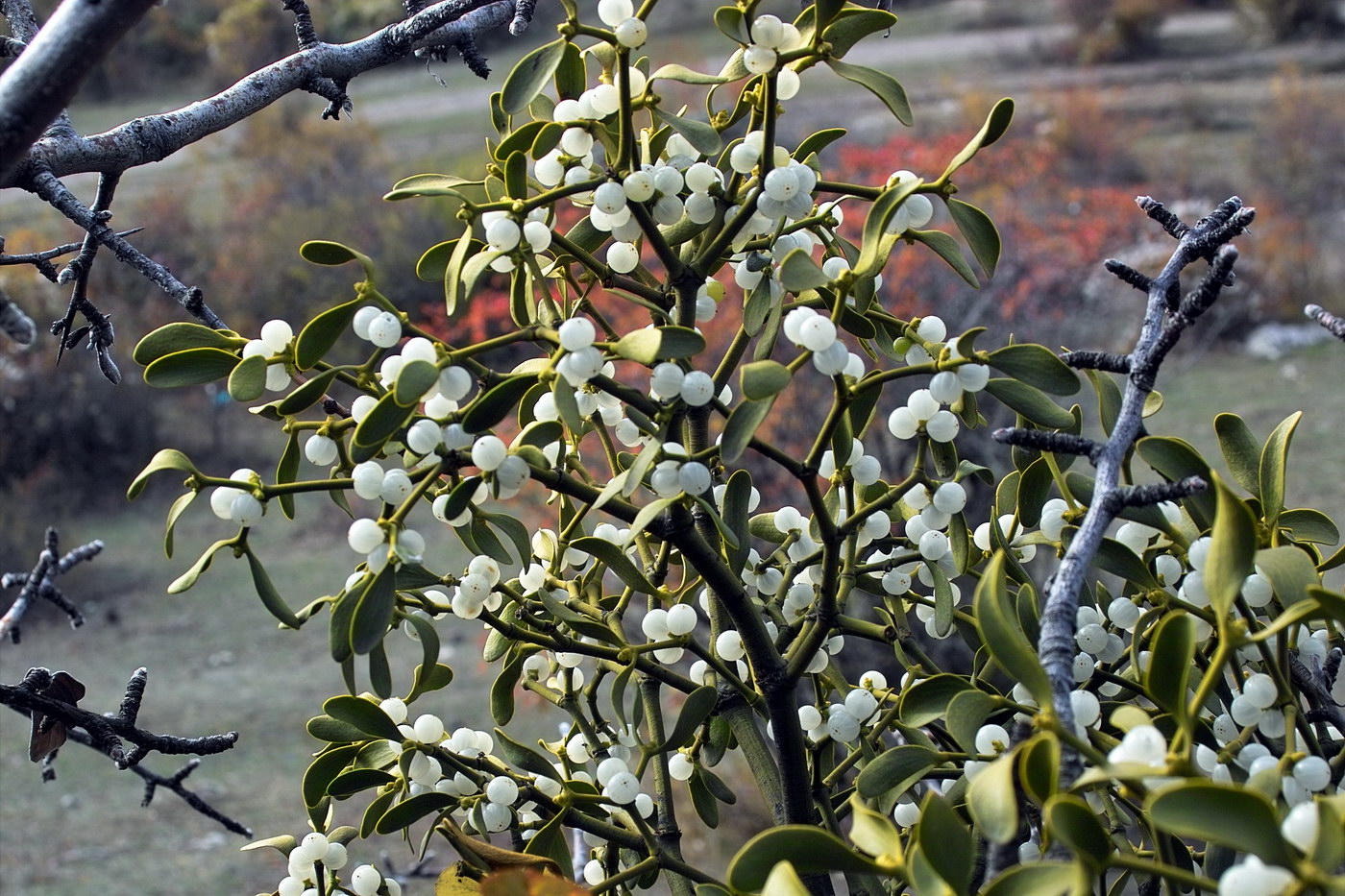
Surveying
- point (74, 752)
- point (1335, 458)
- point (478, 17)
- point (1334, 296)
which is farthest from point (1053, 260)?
point (478, 17)

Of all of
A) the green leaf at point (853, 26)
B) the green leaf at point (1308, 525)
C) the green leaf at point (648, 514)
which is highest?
the green leaf at point (853, 26)

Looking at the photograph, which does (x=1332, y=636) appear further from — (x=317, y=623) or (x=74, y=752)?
(x=317, y=623)

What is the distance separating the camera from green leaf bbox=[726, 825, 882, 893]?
0.26 m

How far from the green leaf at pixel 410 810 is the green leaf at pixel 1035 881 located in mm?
208

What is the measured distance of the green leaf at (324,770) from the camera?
404 millimetres

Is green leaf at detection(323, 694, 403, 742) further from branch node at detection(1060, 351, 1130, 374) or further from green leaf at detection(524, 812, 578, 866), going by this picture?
branch node at detection(1060, 351, 1130, 374)

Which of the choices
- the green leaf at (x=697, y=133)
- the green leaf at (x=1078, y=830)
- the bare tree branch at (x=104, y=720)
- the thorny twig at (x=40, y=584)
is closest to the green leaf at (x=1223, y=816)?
the green leaf at (x=1078, y=830)

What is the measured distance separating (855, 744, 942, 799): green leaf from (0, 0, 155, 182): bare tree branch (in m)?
0.27

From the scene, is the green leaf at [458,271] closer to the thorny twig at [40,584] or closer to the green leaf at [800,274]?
the green leaf at [800,274]

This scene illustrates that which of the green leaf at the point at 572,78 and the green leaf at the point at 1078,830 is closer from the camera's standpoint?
the green leaf at the point at 1078,830

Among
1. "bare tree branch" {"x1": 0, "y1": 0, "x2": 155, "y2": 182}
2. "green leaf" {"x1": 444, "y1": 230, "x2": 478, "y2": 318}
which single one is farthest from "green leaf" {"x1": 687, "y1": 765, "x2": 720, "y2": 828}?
"bare tree branch" {"x1": 0, "y1": 0, "x2": 155, "y2": 182}

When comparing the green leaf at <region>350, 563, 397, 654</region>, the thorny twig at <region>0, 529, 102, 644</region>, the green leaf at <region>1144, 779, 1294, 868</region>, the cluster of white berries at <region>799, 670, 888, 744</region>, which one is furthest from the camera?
the thorny twig at <region>0, 529, 102, 644</region>

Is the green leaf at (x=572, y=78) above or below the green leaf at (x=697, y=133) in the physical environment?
above

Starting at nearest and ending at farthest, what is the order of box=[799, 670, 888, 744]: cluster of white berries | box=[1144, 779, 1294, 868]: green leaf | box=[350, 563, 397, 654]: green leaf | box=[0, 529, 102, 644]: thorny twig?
box=[1144, 779, 1294, 868]: green leaf < box=[350, 563, 397, 654]: green leaf < box=[799, 670, 888, 744]: cluster of white berries < box=[0, 529, 102, 644]: thorny twig
